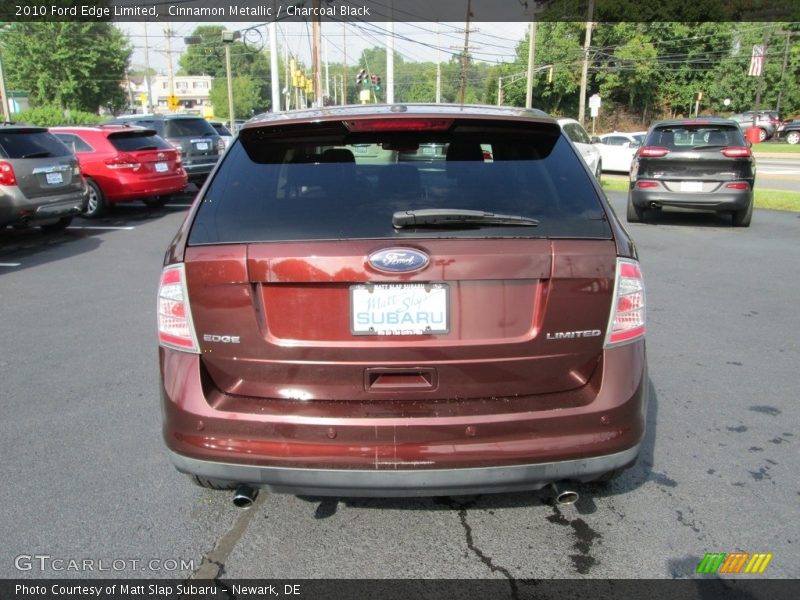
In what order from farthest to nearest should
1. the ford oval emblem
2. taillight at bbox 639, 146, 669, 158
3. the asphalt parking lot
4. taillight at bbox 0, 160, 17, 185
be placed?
taillight at bbox 639, 146, 669, 158, taillight at bbox 0, 160, 17, 185, the asphalt parking lot, the ford oval emblem

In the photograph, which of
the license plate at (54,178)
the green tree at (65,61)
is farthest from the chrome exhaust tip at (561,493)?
the green tree at (65,61)

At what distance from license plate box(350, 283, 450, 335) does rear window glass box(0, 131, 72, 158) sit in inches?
363

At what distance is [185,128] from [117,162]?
4.02 metres

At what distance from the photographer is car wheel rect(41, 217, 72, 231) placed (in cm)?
1143

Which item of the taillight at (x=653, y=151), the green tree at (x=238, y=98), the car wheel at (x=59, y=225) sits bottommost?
the car wheel at (x=59, y=225)

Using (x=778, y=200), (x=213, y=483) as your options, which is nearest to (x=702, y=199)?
(x=778, y=200)

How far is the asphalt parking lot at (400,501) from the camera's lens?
271 cm

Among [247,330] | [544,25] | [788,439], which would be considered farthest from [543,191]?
[544,25]

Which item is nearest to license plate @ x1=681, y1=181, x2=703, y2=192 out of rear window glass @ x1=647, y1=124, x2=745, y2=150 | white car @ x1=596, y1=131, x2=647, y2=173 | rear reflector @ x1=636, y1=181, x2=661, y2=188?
rear reflector @ x1=636, y1=181, x2=661, y2=188

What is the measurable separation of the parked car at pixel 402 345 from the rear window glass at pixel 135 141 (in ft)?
37.9

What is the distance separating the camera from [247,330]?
96.0 inches

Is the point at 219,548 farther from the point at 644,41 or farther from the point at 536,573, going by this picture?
the point at 644,41

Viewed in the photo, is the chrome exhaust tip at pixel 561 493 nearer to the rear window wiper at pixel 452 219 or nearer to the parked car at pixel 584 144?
the rear window wiper at pixel 452 219

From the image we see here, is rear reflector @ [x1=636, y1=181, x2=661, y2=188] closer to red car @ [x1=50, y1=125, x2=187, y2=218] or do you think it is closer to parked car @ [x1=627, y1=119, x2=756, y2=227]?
parked car @ [x1=627, y1=119, x2=756, y2=227]
